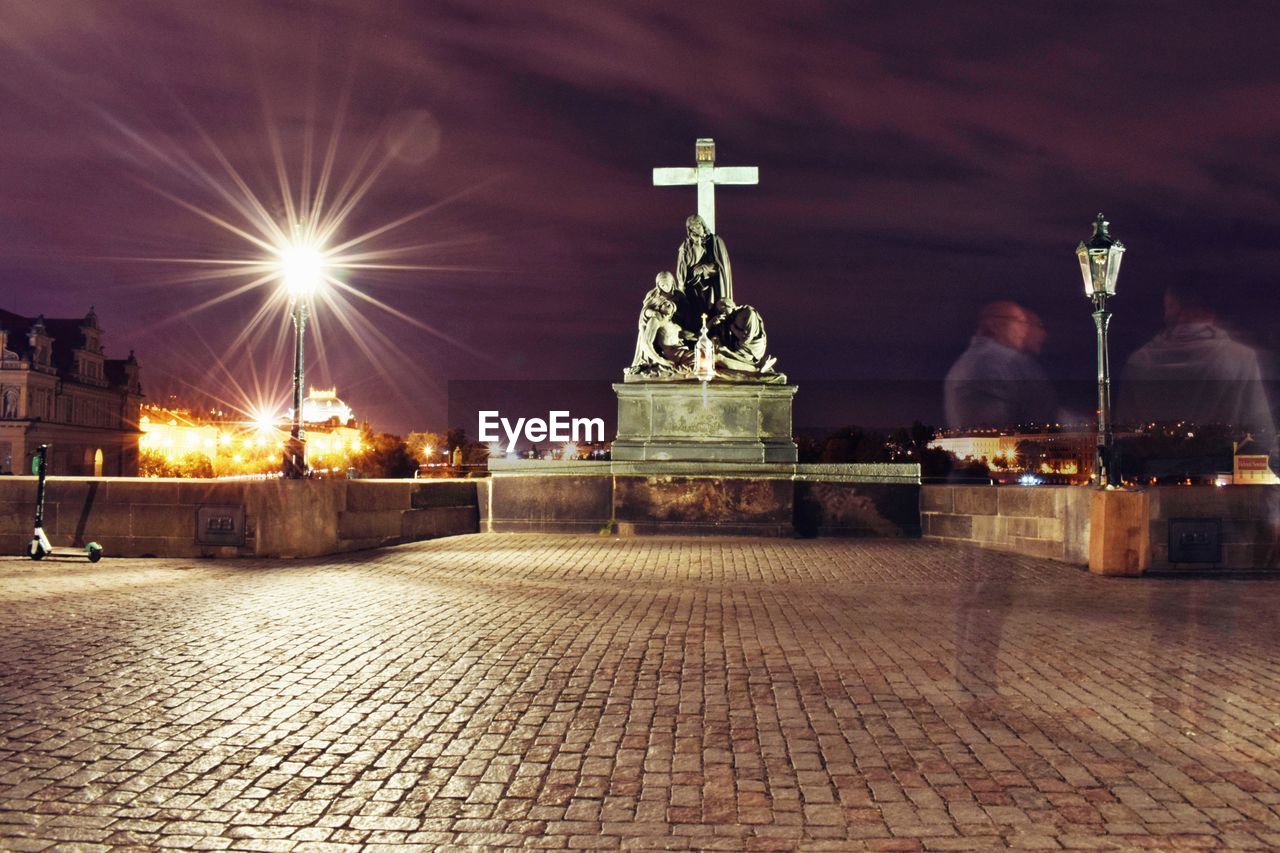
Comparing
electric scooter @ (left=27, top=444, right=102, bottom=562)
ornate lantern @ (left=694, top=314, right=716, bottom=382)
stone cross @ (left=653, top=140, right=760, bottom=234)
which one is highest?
stone cross @ (left=653, top=140, right=760, bottom=234)

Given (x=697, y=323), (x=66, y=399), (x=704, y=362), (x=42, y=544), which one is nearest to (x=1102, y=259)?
(x=704, y=362)

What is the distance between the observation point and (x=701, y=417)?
2166 centimetres

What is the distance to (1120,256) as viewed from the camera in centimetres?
1374

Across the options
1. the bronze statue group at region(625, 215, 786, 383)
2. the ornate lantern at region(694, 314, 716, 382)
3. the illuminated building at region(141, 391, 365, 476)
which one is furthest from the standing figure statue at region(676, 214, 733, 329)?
the illuminated building at region(141, 391, 365, 476)

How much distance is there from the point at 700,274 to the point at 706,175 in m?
2.95

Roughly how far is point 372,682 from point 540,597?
431 centimetres

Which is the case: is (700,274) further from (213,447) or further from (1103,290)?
(213,447)

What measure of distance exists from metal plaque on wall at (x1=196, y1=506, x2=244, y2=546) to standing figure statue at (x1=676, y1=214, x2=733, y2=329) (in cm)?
1077

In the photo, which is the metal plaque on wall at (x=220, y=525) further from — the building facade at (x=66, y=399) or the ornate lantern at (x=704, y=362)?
the building facade at (x=66, y=399)

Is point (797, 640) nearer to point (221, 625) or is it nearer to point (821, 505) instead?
point (221, 625)

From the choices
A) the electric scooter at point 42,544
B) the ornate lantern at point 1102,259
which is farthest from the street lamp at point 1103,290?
the electric scooter at point 42,544

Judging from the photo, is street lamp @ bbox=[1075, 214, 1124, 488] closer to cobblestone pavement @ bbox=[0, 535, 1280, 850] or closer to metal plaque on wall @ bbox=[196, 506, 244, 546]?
cobblestone pavement @ bbox=[0, 535, 1280, 850]

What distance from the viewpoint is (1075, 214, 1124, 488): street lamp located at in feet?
45.0

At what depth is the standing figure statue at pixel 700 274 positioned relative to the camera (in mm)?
22719
